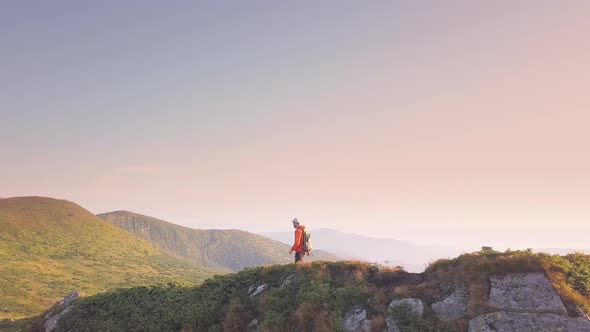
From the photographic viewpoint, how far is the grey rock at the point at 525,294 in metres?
12.4

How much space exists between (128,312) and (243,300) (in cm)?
696

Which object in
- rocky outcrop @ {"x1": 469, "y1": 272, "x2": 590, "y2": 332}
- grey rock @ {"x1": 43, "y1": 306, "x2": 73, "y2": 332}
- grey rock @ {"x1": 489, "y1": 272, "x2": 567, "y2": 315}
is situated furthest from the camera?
grey rock @ {"x1": 43, "y1": 306, "x2": 73, "y2": 332}

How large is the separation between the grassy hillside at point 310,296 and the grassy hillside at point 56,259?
7212cm

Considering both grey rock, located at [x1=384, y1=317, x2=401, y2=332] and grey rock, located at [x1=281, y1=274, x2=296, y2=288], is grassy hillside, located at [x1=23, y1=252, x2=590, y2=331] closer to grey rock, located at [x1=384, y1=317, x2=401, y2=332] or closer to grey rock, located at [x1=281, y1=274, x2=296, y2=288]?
grey rock, located at [x1=281, y1=274, x2=296, y2=288]

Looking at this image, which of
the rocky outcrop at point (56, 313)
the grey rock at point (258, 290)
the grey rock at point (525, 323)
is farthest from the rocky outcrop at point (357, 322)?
the rocky outcrop at point (56, 313)

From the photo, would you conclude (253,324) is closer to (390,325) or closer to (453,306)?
(390,325)

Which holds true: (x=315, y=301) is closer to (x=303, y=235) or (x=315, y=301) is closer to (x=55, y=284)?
(x=303, y=235)

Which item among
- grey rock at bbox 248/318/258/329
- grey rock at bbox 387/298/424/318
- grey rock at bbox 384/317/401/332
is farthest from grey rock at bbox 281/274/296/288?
grey rock at bbox 384/317/401/332

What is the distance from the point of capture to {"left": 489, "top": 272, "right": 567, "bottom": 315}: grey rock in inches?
487

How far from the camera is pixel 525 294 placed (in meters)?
13.0

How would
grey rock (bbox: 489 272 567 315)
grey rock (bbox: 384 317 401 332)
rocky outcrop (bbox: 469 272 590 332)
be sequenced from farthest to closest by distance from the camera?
grey rock (bbox: 384 317 401 332)
grey rock (bbox: 489 272 567 315)
rocky outcrop (bbox: 469 272 590 332)

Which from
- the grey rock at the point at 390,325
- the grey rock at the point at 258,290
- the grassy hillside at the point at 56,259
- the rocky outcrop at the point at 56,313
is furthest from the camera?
the grassy hillside at the point at 56,259

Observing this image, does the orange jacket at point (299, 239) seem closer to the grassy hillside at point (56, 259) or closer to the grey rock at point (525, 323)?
the grey rock at point (525, 323)

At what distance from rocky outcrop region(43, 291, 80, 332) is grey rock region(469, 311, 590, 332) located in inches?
877
